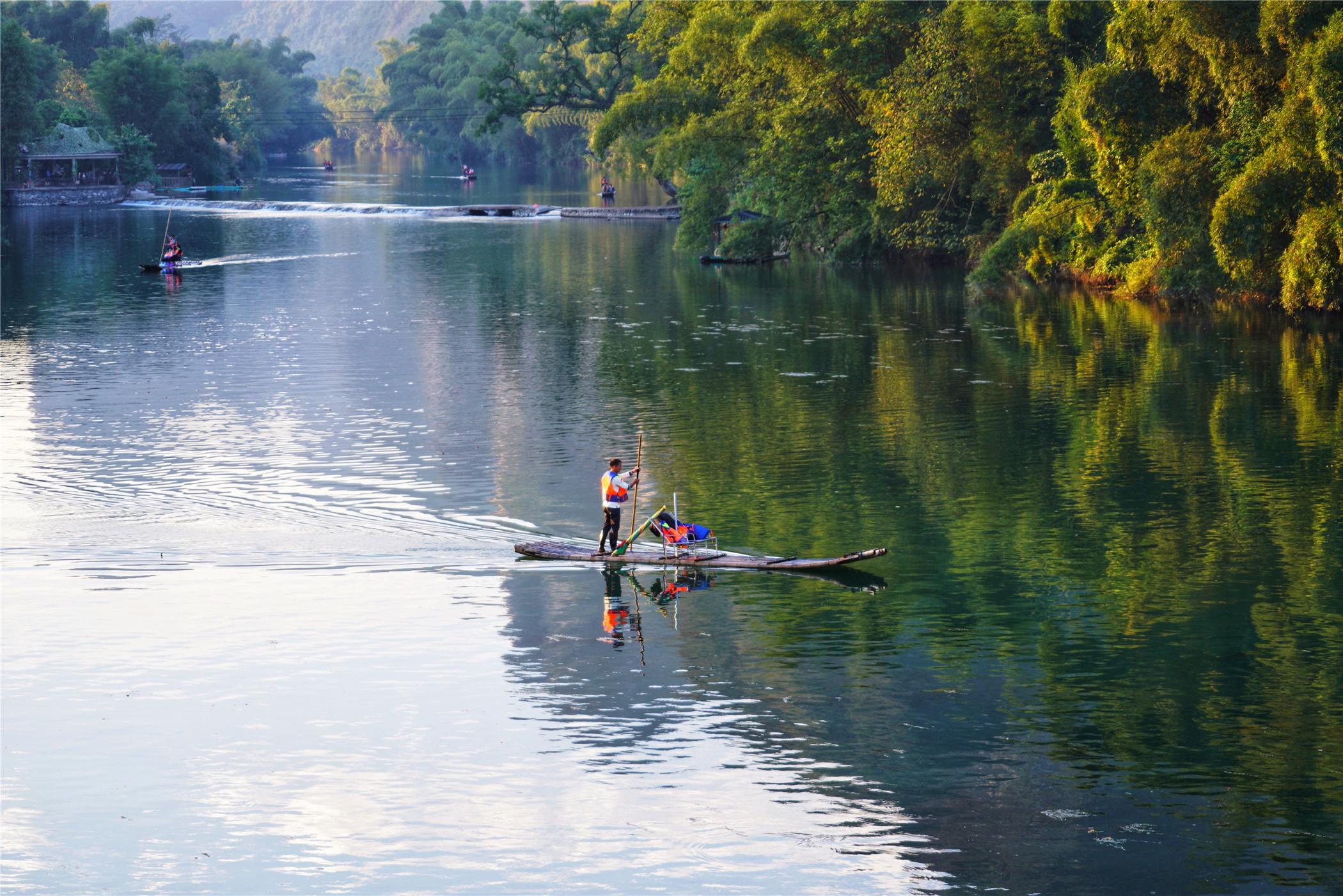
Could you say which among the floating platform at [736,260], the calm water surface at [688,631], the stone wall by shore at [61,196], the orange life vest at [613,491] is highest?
the stone wall by shore at [61,196]

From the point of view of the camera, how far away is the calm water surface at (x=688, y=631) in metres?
18.4

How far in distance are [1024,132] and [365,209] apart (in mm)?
77314

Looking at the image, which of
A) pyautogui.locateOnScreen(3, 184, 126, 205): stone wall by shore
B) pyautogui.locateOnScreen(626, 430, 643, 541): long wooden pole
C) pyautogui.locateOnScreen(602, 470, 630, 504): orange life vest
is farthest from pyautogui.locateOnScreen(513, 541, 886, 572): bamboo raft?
pyautogui.locateOnScreen(3, 184, 126, 205): stone wall by shore

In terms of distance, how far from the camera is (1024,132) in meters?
73.4

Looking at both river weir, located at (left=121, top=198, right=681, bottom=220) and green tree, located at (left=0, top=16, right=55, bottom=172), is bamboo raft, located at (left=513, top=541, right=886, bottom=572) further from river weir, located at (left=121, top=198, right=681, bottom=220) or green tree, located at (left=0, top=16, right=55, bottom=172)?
green tree, located at (left=0, top=16, right=55, bottom=172)

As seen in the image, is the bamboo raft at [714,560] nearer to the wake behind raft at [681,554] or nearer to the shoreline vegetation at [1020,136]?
the wake behind raft at [681,554]

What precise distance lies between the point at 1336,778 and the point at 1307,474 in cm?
1816

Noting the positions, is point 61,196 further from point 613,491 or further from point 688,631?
point 688,631

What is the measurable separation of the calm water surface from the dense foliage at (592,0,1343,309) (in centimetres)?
584

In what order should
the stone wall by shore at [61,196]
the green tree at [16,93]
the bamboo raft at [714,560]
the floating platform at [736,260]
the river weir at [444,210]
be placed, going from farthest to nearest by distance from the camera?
the stone wall by shore at [61,196], the green tree at [16,93], the river weir at [444,210], the floating platform at [736,260], the bamboo raft at [714,560]

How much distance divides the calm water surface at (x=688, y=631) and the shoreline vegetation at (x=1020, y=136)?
5.97 meters

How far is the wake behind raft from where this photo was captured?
28125mm

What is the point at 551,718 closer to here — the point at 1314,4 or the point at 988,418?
the point at 988,418

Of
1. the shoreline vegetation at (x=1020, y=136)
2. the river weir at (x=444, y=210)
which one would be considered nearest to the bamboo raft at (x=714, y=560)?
the shoreline vegetation at (x=1020, y=136)
